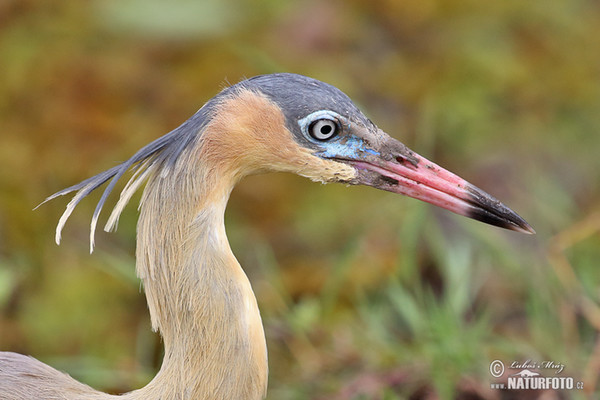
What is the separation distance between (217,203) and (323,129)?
14.6 inches

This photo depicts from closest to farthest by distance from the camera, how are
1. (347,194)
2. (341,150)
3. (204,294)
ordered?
(204,294) → (341,150) → (347,194)

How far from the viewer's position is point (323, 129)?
2.22 m

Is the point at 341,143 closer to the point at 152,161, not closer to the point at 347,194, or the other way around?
the point at 152,161

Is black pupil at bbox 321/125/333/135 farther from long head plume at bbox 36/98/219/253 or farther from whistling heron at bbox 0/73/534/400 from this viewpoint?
long head plume at bbox 36/98/219/253

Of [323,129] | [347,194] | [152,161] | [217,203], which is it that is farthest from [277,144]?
[347,194]

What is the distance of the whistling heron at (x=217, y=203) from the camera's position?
2.17 meters

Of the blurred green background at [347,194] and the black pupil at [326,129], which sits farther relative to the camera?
the blurred green background at [347,194]

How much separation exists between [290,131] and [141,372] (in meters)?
1.81

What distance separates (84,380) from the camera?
353 centimetres

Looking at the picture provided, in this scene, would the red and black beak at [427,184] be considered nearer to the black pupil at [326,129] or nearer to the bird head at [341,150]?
the bird head at [341,150]

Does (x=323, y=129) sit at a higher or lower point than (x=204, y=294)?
higher

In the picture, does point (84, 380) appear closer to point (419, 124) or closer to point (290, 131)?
point (290, 131)

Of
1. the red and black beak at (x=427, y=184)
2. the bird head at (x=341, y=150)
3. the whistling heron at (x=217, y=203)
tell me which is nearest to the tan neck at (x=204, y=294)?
the whistling heron at (x=217, y=203)

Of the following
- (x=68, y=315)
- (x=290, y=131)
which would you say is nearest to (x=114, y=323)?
(x=68, y=315)
